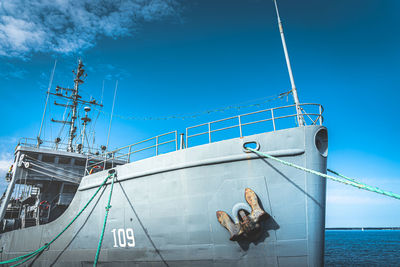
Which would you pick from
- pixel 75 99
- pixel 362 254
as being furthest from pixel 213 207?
pixel 362 254

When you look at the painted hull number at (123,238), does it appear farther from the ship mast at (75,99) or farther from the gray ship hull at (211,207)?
the ship mast at (75,99)

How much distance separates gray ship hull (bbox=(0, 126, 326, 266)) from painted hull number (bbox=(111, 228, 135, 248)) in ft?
0.09

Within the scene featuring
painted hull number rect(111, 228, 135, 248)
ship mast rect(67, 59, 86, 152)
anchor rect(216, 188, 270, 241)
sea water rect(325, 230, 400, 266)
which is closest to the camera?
anchor rect(216, 188, 270, 241)

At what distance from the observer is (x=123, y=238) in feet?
22.6

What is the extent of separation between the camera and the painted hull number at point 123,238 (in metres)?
6.72

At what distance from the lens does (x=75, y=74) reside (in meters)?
16.1

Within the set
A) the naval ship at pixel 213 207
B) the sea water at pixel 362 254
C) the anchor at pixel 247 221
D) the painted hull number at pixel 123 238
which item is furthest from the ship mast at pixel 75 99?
the sea water at pixel 362 254

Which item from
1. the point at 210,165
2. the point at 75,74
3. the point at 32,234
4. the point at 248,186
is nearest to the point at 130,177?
the point at 210,165

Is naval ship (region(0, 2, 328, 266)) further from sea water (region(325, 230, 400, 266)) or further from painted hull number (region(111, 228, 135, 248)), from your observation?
sea water (region(325, 230, 400, 266))

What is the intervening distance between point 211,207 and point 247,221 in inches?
39.3

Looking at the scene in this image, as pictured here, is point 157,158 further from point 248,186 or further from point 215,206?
point 248,186

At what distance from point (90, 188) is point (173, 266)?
4490 mm

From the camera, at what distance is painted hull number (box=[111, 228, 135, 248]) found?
6.72m

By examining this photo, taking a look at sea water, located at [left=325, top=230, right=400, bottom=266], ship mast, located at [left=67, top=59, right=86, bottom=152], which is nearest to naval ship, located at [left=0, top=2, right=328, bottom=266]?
ship mast, located at [left=67, top=59, right=86, bottom=152]
